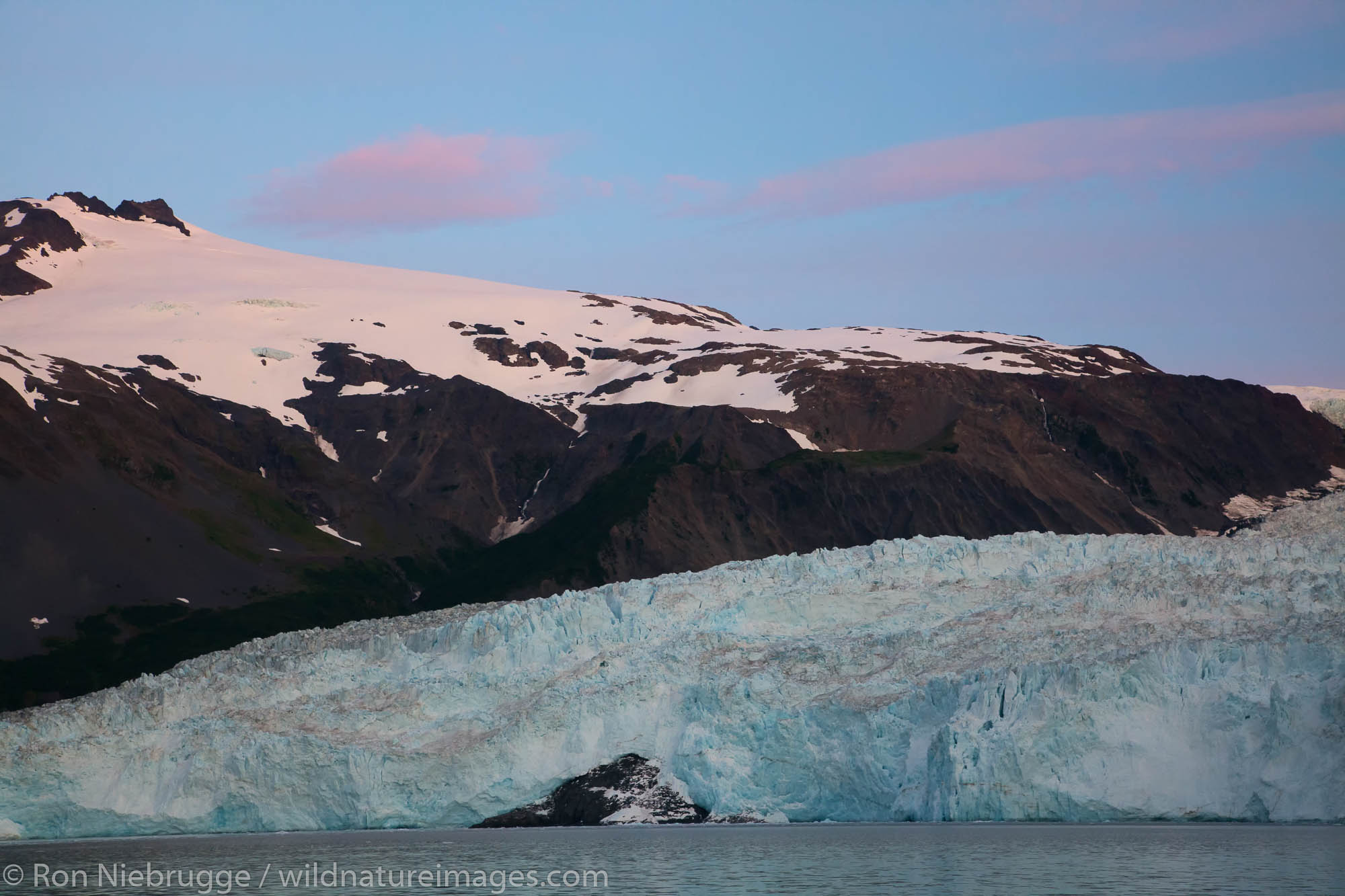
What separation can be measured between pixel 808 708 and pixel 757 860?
900cm

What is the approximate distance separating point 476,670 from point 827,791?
14798 millimetres

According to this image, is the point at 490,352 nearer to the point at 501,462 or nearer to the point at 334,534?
the point at 501,462

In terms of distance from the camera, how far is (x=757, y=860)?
138 ft

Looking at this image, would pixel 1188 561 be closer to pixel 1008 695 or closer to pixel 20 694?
pixel 1008 695

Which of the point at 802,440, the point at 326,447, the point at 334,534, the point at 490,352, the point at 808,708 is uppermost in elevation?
the point at 490,352

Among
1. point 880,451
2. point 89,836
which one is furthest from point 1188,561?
point 880,451

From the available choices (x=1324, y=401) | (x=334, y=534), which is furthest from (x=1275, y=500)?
(x=334, y=534)

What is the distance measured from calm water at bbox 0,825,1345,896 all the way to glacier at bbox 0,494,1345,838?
1.30 meters

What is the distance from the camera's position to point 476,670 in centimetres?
5900

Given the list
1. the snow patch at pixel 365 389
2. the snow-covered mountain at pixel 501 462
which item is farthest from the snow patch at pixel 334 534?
the snow patch at pixel 365 389

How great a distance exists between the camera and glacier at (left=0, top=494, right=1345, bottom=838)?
47156 millimetres

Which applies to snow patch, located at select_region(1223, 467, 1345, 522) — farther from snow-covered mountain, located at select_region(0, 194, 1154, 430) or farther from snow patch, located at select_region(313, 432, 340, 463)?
snow patch, located at select_region(313, 432, 340, 463)

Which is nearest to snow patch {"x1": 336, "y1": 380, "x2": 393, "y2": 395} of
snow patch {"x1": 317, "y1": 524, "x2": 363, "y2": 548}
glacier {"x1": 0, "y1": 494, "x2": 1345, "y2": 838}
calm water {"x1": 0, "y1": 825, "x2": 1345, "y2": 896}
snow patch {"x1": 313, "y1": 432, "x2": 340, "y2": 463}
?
snow patch {"x1": 313, "y1": 432, "x2": 340, "y2": 463}

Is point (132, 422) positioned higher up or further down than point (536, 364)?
further down
